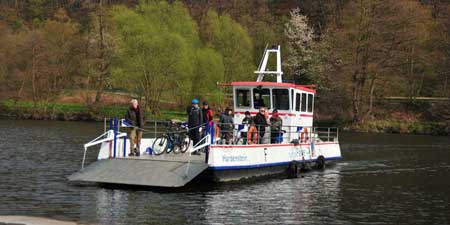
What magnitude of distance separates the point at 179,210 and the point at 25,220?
4.47 meters

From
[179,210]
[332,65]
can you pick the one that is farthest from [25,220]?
[332,65]

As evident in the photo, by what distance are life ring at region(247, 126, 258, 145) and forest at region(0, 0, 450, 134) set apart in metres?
42.0

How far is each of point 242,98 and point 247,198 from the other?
31.4 ft

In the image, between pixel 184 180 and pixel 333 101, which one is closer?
pixel 184 180

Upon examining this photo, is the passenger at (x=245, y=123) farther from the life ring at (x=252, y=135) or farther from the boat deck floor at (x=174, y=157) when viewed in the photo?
the boat deck floor at (x=174, y=157)

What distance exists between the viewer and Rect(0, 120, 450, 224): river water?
18.1m

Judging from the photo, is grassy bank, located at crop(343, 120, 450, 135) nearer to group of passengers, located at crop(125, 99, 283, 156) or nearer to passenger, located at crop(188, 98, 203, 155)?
group of passengers, located at crop(125, 99, 283, 156)

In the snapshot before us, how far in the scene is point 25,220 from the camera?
16.0 metres

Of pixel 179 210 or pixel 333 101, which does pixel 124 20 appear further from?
pixel 179 210

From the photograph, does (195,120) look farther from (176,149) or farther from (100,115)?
(100,115)

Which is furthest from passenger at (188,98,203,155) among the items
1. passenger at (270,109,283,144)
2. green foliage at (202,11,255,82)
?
green foliage at (202,11,255,82)

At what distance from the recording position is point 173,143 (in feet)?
86.0

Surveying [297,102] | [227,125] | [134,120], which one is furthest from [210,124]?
[297,102]

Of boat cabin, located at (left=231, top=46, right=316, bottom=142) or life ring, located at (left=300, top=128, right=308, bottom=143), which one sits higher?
boat cabin, located at (left=231, top=46, right=316, bottom=142)
